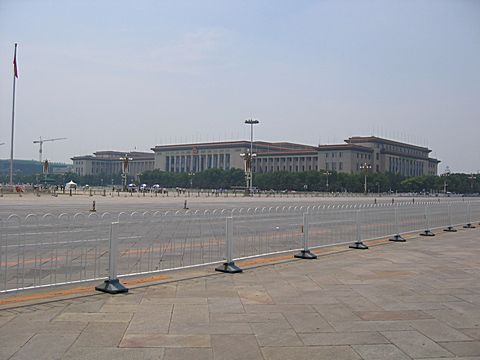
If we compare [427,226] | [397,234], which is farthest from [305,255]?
[427,226]

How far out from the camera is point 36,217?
26.7 feet

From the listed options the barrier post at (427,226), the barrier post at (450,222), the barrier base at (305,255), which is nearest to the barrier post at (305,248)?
the barrier base at (305,255)

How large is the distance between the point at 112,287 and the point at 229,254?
8.49 feet

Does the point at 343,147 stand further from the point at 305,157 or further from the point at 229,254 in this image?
the point at 229,254

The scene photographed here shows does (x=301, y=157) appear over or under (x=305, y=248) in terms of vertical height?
over

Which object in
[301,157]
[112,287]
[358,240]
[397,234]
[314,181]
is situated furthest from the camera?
[301,157]

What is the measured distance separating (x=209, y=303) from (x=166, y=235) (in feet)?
12.0

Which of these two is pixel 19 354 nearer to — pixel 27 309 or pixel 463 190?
pixel 27 309

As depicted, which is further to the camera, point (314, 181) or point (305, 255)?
point (314, 181)

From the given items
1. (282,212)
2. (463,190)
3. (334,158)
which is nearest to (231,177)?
(334,158)

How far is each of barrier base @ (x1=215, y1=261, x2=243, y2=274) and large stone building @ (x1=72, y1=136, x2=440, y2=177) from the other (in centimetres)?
11098

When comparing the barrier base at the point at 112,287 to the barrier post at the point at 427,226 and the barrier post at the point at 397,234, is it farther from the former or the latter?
the barrier post at the point at 427,226

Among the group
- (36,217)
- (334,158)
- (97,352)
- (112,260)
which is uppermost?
(334,158)

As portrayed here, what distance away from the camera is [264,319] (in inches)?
245
